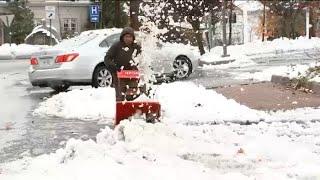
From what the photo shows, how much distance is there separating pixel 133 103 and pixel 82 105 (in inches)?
145

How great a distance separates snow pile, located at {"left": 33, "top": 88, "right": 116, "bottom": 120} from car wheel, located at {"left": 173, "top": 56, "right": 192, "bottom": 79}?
12.6 ft

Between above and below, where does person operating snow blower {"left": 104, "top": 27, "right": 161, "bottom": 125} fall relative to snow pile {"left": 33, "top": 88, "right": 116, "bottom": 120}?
above

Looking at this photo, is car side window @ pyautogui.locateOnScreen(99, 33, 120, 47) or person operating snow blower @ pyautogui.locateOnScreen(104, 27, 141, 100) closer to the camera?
person operating snow blower @ pyautogui.locateOnScreen(104, 27, 141, 100)

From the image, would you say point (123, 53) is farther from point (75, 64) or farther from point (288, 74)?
point (288, 74)

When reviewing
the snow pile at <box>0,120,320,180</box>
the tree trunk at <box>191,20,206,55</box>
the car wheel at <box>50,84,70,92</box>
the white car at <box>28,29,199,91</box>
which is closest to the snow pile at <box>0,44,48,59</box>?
the tree trunk at <box>191,20,206,55</box>

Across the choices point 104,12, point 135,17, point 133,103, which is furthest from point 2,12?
point 133,103

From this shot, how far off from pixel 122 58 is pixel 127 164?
3.14 m

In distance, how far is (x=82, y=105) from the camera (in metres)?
12.1

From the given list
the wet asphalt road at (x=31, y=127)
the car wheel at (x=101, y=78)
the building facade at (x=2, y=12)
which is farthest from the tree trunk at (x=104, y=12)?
the car wheel at (x=101, y=78)

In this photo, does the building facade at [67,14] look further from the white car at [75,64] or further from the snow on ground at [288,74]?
the white car at [75,64]

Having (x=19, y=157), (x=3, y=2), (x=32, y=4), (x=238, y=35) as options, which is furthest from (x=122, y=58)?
(x=32, y=4)

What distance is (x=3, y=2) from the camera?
5341cm

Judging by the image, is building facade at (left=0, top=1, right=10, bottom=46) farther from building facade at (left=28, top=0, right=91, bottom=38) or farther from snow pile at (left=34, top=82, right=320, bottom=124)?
snow pile at (left=34, top=82, right=320, bottom=124)

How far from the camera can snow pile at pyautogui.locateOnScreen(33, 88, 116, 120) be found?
37.0 ft
